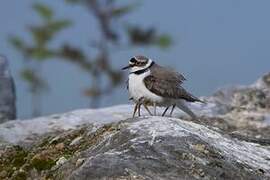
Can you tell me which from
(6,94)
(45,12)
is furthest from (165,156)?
(45,12)

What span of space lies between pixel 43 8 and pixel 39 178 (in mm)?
27678

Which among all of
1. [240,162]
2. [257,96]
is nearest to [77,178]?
[240,162]

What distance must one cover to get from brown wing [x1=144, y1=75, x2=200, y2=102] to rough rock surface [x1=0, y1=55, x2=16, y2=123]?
3.81m

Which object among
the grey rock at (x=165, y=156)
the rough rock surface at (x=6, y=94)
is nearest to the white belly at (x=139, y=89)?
the grey rock at (x=165, y=156)

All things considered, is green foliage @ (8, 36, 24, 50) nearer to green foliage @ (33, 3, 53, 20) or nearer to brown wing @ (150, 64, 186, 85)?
green foliage @ (33, 3, 53, 20)

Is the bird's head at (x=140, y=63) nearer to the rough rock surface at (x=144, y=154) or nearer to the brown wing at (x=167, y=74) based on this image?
the brown wing at (x=167, y=74)

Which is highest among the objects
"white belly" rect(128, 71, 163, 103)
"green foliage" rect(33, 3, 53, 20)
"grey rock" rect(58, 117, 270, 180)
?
"green foliage" rect(33, 3, 53, 20)

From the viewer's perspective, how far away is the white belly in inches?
398

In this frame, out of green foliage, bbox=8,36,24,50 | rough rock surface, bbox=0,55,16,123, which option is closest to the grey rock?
rough rock surface, bbox=0,55,16,123

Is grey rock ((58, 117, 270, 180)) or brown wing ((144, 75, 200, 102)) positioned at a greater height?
brown wing ((144, 75, 200, 102))

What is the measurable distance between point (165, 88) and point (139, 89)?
387mm

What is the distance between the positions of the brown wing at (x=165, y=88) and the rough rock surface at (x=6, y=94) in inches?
150

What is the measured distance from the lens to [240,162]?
281 inches

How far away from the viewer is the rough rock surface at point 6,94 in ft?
44.6
